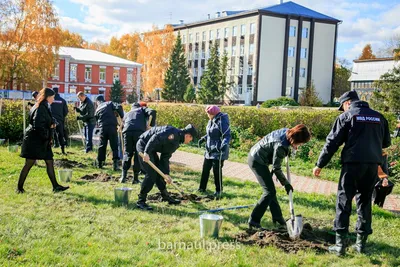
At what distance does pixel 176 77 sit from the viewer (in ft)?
183

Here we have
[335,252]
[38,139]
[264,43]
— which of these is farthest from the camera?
[264,43]

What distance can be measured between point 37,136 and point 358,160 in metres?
5.00

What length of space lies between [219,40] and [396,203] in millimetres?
52450

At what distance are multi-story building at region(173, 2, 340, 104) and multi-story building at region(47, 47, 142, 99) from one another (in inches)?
521

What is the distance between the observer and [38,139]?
7137 millimetres

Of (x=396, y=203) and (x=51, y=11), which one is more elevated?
(x=51, y=11)

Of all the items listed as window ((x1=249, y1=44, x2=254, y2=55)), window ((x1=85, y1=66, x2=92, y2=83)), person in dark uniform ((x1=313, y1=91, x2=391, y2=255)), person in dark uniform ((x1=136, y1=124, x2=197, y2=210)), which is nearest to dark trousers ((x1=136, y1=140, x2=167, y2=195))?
person in dark uniform ((x1=136, y1=124, x2=197, y2=210))

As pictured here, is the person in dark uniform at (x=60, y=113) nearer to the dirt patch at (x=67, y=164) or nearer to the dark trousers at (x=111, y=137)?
the dirt patch at (x=67, y=164)

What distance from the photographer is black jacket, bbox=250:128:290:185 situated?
535 centimetres

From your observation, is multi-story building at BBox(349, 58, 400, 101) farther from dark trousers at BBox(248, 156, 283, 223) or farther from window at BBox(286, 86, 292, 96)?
dark trousers at BBox(248, 156, 283, 223)

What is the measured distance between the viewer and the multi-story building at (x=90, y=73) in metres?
52.2

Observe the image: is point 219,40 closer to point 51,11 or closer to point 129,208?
point 51,11

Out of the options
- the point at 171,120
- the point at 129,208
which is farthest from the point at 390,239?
the point at 171,120

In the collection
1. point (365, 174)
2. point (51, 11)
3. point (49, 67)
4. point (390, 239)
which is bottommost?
point (390, 239)
